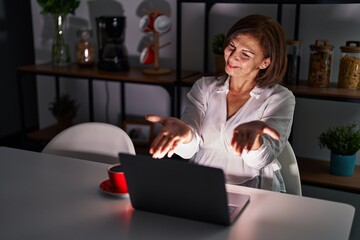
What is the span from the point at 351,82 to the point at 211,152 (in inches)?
35.6

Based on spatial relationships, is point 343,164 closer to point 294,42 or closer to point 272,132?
point 294,42

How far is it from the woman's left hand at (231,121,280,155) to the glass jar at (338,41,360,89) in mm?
1121

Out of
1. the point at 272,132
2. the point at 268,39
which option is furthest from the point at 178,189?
the point at 268,39

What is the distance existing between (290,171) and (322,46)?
0.84 m

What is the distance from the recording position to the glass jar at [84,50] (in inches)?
112

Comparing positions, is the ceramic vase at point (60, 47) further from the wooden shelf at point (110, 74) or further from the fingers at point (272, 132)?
the fingers at point (272, 132)

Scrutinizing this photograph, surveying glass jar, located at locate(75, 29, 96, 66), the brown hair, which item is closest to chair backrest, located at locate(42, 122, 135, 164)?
the brown hair

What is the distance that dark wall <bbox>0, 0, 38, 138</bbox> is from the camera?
368 cm

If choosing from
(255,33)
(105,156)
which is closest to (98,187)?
(105,156)

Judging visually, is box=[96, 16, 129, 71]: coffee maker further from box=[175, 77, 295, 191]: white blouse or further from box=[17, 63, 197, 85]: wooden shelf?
box=[175, 77, 295, 191]: white blouse

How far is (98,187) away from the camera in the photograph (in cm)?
139

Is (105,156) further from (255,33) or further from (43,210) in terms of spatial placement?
(255,33)

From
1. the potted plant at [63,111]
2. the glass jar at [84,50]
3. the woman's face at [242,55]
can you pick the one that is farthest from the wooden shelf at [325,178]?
the potted plant at [63,111]

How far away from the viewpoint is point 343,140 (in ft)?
7.39
